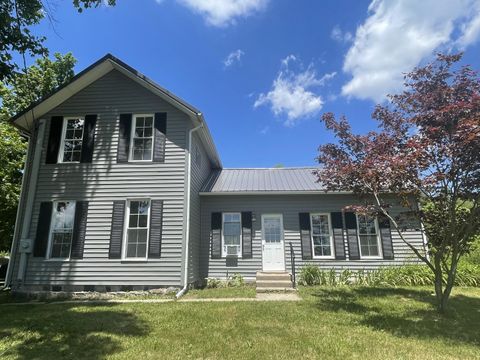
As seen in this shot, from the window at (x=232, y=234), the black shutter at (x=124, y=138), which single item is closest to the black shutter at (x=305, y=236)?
the window at (x=232, y=234)

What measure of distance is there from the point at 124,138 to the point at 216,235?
474 cm

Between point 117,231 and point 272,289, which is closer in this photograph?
point 272,289

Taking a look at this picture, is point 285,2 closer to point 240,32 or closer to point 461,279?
point 240,32

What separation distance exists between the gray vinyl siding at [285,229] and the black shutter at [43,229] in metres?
5.11

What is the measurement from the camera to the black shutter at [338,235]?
37.0 ft

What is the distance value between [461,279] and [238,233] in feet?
25.3

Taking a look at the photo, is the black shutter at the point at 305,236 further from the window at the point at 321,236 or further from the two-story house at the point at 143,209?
the window at the point at 321,236

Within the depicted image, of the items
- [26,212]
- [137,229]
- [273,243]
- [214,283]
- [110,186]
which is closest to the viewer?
[137,229]

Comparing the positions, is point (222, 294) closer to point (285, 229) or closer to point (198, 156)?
point (285, 229)

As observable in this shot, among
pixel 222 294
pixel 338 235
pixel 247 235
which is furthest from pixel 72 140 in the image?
pixel 338 235

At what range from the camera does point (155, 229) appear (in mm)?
9555

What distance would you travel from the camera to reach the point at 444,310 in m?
6.61

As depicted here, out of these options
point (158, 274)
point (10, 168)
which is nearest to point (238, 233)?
point (158, 274)

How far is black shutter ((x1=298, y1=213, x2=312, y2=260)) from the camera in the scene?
37.3 ft
